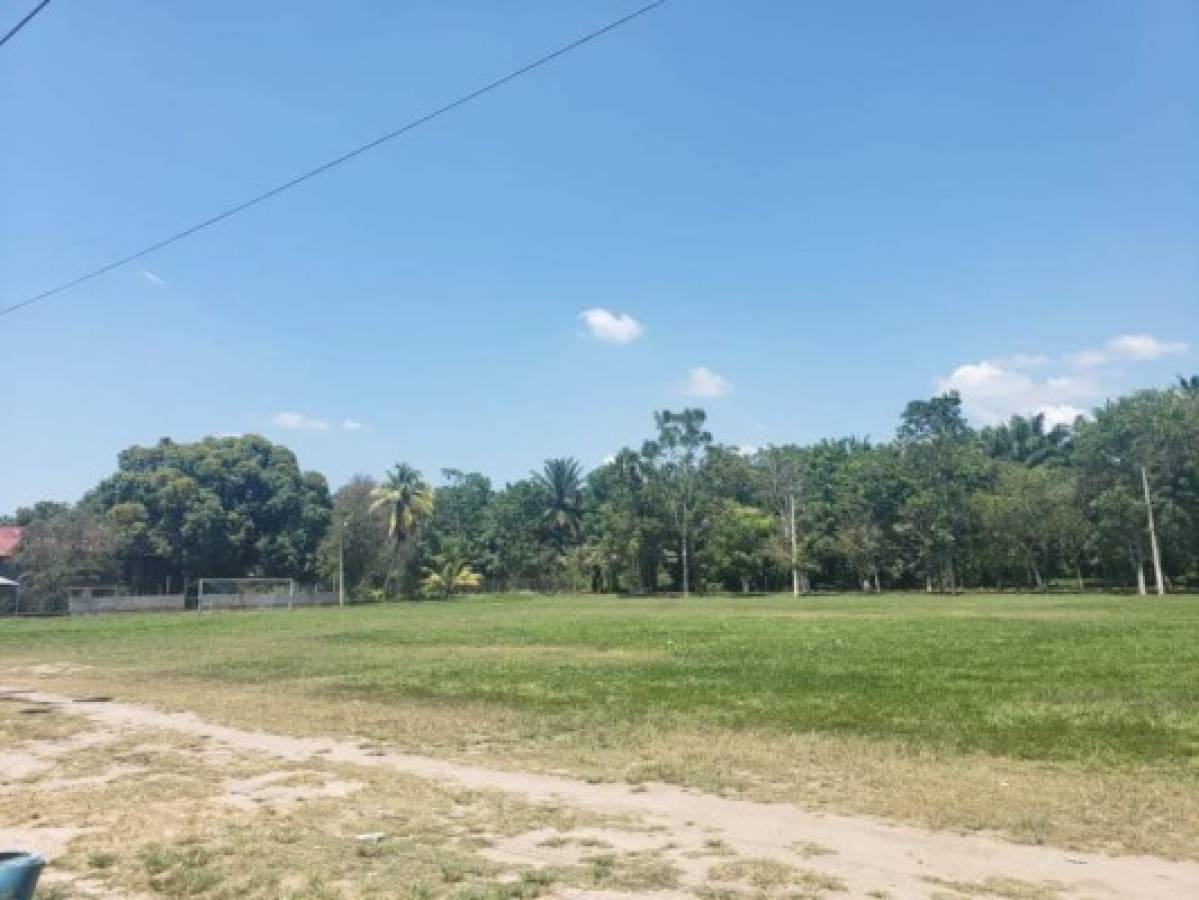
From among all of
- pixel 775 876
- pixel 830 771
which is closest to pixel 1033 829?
pixel 775 876

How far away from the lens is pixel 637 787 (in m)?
8.52

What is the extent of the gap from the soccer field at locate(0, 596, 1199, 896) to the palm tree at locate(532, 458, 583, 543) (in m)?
66.0

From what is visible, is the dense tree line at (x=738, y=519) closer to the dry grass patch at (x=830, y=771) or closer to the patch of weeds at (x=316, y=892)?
the dry grass patch at (x=830, y=771)

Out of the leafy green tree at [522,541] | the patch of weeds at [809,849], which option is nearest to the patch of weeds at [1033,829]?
the patch of weeds at [809,849]

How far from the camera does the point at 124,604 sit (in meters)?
63.6

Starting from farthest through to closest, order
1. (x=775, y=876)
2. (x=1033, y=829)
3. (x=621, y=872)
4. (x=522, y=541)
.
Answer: (x=522, y=541), (x=1033, y=829), (x=621, y=872), (x=775, y=876)

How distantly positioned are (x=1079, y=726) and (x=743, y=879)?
716cm

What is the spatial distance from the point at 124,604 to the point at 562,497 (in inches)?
1718

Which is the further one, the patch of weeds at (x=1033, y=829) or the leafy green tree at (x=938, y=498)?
the leafy green tree at (x=938, y=498)

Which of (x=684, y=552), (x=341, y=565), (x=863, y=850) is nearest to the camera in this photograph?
(x=863, y=850)

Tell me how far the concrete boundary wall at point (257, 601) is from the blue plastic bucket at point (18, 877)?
213 ft

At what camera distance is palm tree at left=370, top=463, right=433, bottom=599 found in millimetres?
80625

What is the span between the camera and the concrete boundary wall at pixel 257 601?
219 feet

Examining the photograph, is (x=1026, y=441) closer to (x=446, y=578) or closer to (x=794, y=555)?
(x=794, y=555)
